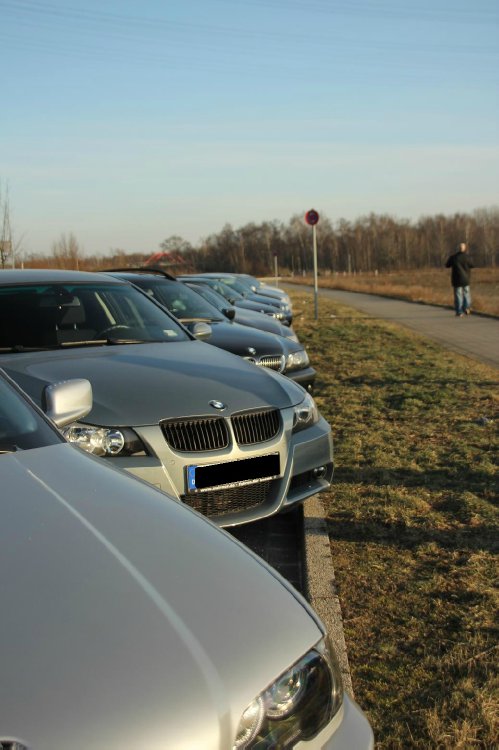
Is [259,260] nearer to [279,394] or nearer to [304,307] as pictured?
[304,307]

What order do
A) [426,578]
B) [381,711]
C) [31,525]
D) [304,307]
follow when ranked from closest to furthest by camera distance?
[31,525], [381,711], [426,578], [304,307]

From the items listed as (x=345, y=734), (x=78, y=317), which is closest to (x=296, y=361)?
(x=78, y=317)

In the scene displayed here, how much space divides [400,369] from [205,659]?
32.8 ft

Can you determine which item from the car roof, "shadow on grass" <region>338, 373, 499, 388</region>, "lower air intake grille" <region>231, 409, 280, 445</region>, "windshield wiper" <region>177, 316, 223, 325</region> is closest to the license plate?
"lower air intake grille" <region>231, 409, 280, 445</region>

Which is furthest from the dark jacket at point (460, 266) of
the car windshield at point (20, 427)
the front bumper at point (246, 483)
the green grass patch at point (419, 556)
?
the car windshield at point (20, 427)

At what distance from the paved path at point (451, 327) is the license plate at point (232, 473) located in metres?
7.93

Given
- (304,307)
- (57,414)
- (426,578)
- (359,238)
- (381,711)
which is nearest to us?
(381,711)

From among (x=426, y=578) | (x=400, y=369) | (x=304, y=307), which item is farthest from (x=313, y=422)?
(x=304, y=307)

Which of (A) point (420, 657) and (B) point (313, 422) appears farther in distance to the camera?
(B) point (313, 422)

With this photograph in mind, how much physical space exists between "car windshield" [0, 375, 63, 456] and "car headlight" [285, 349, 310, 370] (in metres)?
5.27

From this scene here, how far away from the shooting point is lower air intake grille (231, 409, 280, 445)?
4.25 m

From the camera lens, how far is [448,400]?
28.6 ft

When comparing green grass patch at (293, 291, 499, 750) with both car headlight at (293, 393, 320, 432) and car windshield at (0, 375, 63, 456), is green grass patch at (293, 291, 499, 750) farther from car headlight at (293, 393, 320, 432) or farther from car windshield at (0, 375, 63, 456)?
car windshield at (0, 375, 63, 456)

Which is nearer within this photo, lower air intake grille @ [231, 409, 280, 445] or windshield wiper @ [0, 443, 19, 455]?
windshield wiper @ [0, 443, 19, 455]
